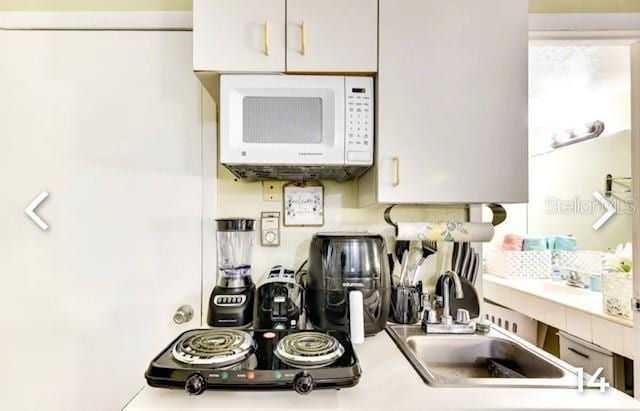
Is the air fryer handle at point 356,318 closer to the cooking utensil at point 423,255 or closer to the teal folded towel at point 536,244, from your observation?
the cooking utensil at point 423,255

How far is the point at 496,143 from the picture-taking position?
107 centimetres

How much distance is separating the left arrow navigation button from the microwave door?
32.7 inches

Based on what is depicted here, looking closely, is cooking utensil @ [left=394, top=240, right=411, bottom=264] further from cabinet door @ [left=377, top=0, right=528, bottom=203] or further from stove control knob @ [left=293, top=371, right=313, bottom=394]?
stove control knob @ [left=293, top=371, right=313, bottom=394]

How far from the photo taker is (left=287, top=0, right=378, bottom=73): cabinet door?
3.44 ft

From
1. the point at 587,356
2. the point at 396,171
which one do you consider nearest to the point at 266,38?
the point at 396,171

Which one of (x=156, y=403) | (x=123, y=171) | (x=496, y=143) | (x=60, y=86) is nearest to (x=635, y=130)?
(x=496, y=143)

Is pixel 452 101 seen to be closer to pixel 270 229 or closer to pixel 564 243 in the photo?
pixel 270 229

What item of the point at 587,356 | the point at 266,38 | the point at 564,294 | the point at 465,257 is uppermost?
the point at 266,38

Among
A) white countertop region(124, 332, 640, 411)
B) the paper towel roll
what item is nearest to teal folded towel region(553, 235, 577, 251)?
the paper towel roll

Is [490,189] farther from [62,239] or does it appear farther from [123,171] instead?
[62,239]

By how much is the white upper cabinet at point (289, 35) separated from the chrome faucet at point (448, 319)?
782 millimetres

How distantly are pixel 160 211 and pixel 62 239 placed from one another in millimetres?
386

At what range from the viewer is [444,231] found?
126 cm

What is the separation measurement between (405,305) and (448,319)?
153 mm
